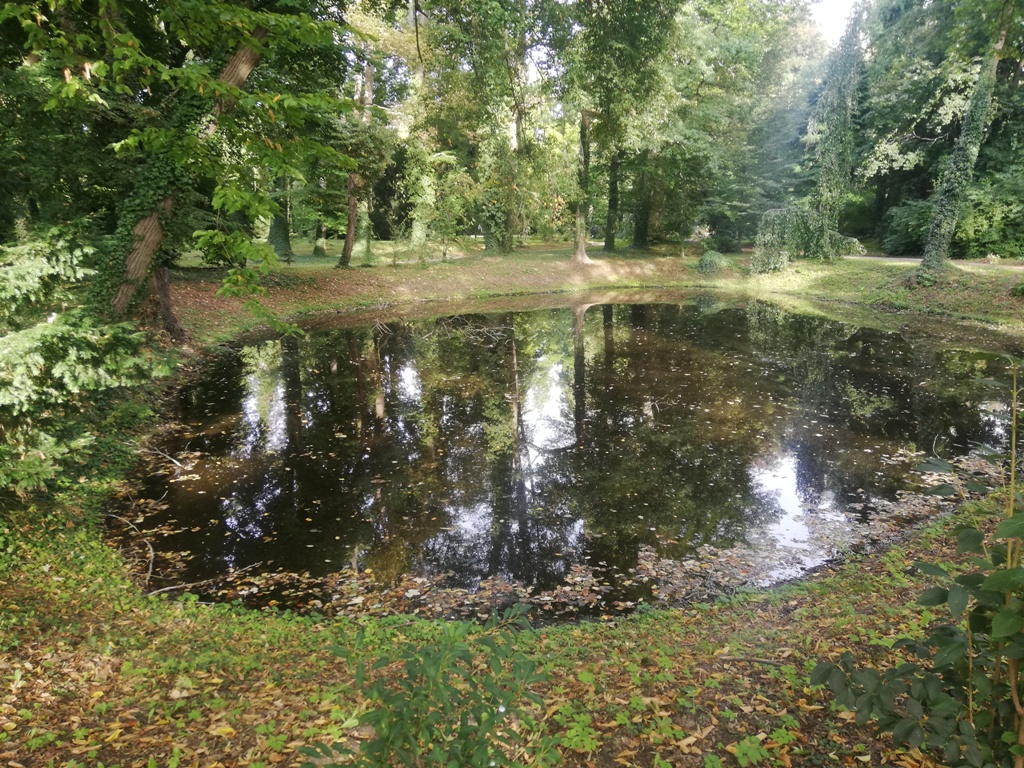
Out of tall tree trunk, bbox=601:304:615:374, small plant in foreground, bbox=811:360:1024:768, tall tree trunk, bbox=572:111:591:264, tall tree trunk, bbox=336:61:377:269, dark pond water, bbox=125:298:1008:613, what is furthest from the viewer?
tall tree trunk, bbox=572:111:591:264

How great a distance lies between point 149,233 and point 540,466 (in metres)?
6.08

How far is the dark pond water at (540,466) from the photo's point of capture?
229 inches

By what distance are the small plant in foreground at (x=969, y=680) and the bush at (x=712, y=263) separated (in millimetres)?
27670

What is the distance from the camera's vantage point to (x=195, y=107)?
6.82m

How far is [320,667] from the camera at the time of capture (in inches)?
157

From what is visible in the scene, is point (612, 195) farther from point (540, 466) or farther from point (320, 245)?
point (540, 466)

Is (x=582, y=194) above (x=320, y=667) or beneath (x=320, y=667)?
above

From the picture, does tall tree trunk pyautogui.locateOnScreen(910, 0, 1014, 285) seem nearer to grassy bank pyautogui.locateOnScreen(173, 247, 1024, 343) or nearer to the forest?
the forest

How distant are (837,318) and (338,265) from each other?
18.9 metres

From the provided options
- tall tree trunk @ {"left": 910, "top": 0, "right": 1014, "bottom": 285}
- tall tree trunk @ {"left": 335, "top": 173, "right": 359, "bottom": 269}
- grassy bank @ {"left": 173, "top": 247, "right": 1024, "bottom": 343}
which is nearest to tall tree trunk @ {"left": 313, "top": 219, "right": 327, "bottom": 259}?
grassy bank @ {"left": 173, "top": 247, "right": 1024, "bottom": 343}

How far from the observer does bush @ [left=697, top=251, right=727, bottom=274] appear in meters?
28.1

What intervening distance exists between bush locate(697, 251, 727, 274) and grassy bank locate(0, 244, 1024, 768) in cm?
2337

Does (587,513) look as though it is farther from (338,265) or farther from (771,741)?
(338,265)

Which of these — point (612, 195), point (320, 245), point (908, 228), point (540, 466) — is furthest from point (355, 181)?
point (908, 228)
